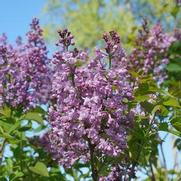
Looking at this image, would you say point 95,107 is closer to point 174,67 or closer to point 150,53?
point 174,67

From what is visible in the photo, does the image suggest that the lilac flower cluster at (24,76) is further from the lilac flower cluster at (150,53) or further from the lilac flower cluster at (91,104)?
the lilac flower cluster at (150,53)

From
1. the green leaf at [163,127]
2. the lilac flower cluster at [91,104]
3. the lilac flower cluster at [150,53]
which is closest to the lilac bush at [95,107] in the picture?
the lilac flower cluster at [91,104]

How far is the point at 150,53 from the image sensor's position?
6758 millimetres

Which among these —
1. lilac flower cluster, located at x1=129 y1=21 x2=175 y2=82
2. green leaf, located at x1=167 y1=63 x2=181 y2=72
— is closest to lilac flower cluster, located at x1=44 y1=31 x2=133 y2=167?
green leaf, located at x1=167 y1=63 x2=181 y2=72

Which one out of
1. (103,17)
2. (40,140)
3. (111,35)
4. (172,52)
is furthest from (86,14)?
(111,35)

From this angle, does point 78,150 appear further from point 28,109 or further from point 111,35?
point 28,109

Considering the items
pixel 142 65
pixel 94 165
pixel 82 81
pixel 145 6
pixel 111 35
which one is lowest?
pixel 94 165

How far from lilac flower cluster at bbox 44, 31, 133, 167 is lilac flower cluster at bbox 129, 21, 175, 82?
131 inches

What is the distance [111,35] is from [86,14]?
888 inches

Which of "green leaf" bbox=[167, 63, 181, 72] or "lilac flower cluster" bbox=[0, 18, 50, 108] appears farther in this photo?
"green leaf" bbox=[167, 63, 181, 72]

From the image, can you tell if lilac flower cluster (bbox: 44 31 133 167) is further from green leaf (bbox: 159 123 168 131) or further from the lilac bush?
green leaf (bbox: 159 123 168 131)

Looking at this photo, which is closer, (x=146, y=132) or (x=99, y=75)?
(x=99, y=75)

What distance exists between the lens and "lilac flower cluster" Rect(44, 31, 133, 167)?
3154 millimetres

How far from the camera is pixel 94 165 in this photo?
3320mm
